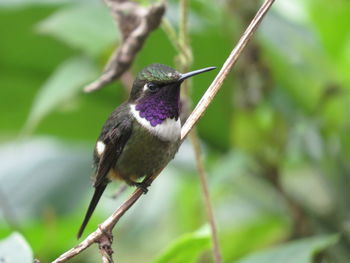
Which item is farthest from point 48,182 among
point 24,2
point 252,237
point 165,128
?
point 165,128

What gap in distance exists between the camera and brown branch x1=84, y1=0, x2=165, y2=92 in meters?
1.71

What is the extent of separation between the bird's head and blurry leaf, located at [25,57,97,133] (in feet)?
1.96

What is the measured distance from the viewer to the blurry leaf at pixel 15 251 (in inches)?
51.7

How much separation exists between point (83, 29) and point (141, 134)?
821 mm

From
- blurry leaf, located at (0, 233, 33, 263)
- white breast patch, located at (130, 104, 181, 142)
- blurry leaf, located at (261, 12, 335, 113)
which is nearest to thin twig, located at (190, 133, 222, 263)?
white breast patch, located at (130, 104, 181, 142)

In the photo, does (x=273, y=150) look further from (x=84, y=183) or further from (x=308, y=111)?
(x=84, y=183)

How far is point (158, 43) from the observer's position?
2693 mm

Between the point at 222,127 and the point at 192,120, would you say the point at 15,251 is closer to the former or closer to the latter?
the point at 192,120

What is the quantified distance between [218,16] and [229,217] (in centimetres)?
82

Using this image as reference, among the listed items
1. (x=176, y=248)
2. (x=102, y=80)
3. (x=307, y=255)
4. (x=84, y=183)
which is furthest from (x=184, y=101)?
(x=84, y=183)

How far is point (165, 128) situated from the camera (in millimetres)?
1680

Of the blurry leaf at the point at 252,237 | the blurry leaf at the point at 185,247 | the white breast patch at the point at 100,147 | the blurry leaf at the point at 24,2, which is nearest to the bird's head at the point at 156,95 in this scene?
the white breast patch at the point at 100,147

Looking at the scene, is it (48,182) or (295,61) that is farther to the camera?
(48,182)

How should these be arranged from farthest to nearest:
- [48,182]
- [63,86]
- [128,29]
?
[48,182] < [63,86] < [128,29]
